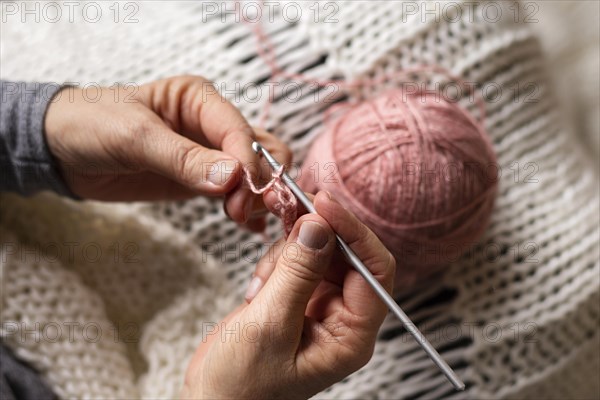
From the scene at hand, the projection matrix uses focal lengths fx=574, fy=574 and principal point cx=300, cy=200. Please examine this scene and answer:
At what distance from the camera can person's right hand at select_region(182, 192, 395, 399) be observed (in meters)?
0.57

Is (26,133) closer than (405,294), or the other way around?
(26,133)

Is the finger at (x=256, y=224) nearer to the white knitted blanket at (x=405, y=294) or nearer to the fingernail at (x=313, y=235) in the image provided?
the white knitted blanket at (x=405, y=294)

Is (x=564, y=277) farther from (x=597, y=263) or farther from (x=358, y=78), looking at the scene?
(x=358, y=78)

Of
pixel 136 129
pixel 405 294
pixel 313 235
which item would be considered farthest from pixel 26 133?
pixel 405 294

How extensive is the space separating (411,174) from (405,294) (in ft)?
0.75

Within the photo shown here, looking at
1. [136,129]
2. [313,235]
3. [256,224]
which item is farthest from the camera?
[256,224]

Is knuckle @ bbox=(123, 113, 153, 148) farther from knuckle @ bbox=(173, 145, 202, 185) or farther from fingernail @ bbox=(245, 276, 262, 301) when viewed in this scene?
fingernail @ bbox=(245, 276, 262, 301)

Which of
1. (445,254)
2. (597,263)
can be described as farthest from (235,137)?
(597,263)

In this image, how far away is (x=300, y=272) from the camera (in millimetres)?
562

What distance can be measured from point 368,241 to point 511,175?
41cm

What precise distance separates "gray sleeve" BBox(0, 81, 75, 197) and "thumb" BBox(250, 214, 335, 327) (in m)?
0.37

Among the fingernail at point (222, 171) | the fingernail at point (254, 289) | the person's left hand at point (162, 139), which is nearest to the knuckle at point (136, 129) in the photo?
the person's left hand at point (162, 139)

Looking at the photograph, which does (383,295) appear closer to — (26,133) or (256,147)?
(256,147)

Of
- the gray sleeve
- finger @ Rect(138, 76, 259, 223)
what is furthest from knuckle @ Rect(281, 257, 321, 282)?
the gray sleeve
